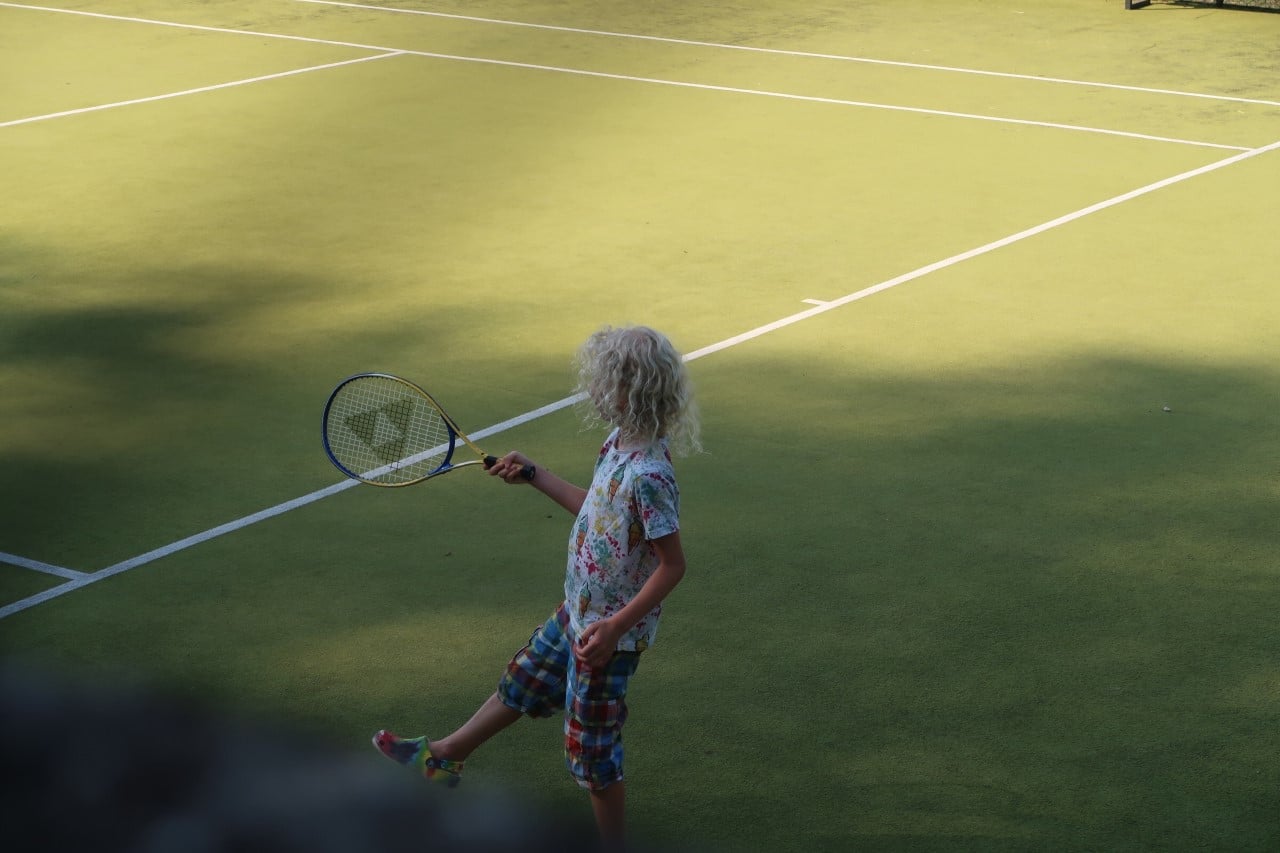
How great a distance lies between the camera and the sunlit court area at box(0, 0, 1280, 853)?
471cm

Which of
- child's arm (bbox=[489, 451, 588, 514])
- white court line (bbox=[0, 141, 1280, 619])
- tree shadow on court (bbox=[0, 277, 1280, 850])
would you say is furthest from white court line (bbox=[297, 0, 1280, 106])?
child's arm (bbox=[489, 451, 588, 514])

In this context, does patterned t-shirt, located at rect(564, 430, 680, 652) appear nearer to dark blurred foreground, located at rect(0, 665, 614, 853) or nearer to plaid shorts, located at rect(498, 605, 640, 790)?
plaid shorts, located at rect(498, 605, 640, 790)

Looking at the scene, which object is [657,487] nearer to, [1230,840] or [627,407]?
[627,407]

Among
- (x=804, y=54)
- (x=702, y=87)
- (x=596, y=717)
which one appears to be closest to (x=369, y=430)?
(x=596, y=717)

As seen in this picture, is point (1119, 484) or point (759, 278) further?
point (759, 278)

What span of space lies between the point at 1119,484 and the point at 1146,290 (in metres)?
2.94

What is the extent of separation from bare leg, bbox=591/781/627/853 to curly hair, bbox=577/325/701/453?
2.81 ft

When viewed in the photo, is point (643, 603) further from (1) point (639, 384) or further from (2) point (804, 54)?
(2) point (804, 54)

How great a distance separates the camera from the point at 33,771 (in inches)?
167

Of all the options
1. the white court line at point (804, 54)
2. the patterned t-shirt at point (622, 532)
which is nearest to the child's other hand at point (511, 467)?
the patterned t-shirt at point (622, 532)

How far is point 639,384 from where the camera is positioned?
3895 mm

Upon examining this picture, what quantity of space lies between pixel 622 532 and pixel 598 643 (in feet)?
0.86

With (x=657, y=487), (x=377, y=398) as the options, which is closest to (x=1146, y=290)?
(x=377, y=398)

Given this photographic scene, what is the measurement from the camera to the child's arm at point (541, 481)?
4165mm
